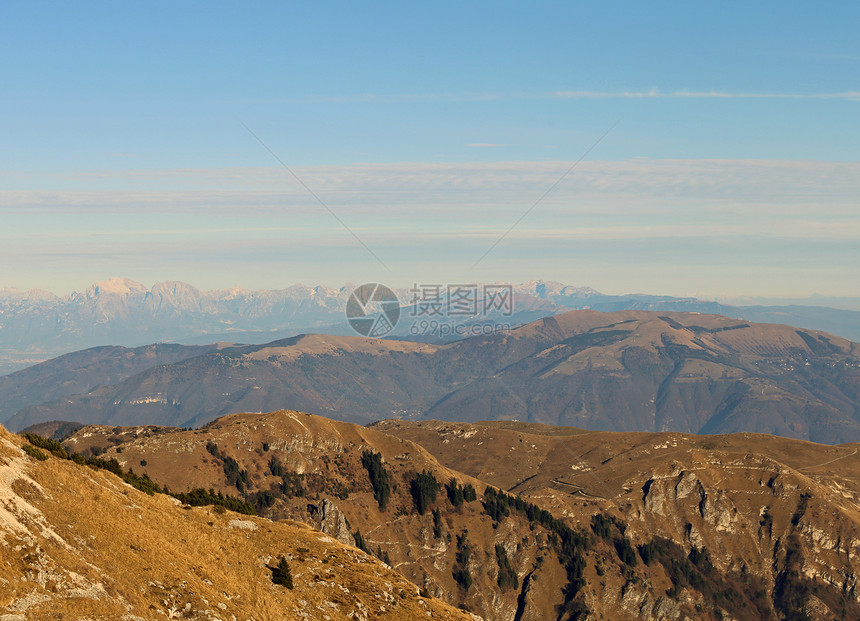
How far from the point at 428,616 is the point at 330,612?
48.2 ft

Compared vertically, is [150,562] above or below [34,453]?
below

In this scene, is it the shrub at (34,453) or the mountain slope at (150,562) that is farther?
the shrub at (34,453)

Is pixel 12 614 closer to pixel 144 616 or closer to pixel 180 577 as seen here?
pixel 144 616

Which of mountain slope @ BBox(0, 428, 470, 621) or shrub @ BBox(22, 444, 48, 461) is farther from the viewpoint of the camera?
shrub @ BBox(22, 444, 48, 461)

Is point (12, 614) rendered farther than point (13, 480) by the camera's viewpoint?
No

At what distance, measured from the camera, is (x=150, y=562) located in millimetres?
63062

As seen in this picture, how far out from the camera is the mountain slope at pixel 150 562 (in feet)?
168

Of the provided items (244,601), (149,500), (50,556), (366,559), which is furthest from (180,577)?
(366,559)

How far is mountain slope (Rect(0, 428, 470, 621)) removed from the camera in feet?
168

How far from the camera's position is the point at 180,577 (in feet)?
205

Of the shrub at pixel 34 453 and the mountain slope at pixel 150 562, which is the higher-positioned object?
the shrub at pixel 34 453

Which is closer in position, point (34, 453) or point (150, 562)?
point (150, 562)

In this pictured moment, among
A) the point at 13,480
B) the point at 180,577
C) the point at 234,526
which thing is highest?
the point at 13,480

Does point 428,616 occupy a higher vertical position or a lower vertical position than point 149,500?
lower
